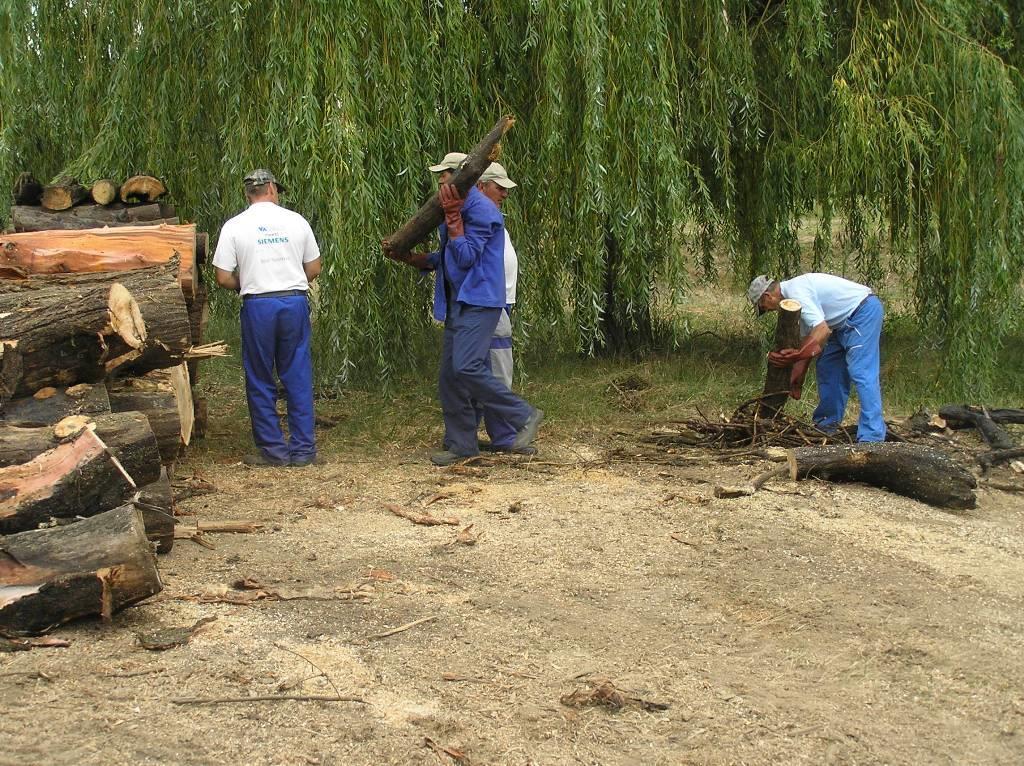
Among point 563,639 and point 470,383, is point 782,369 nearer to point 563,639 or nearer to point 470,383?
point 470,383

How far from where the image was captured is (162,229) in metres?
6.99

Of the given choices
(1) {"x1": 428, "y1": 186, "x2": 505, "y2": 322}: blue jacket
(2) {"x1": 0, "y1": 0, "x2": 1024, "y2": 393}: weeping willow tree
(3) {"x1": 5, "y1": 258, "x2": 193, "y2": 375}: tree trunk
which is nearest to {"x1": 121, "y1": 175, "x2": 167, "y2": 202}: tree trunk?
(2) {"x1": 0, "y1": 0, "x2": 1024, "y2": 393}: weeping willow tree

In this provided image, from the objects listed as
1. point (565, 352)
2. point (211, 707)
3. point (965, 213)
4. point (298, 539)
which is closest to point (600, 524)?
point (298, 539)

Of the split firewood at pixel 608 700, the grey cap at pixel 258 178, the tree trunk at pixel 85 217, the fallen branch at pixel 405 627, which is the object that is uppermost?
the grey cap at pixel 258 178

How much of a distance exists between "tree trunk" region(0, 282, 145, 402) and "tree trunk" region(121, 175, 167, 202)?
1.97 meters

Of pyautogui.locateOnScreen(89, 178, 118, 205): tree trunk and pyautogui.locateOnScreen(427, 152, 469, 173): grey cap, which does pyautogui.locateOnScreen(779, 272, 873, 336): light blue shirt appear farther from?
pyautogui.locateOnScreen(89, 178, 118, 205): tree trunk

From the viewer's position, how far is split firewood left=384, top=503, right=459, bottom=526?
641cm

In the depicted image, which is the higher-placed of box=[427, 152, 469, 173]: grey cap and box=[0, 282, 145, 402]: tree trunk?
box=[427, 152, 469, 173]: grey cap

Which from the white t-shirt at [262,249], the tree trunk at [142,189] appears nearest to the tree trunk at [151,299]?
the white t-shirt at [262,249]

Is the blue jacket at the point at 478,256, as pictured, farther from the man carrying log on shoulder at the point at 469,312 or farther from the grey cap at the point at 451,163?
the grey cap at the point at 451,163

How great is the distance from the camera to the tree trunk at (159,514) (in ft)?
17.9

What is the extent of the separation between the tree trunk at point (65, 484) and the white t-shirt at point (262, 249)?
2588 millimetres

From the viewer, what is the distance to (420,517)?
6.50 meters

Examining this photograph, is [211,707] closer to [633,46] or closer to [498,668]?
[498,668]
